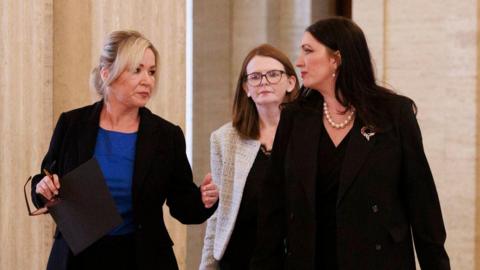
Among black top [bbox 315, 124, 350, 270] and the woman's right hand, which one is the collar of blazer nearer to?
the woman's right hand

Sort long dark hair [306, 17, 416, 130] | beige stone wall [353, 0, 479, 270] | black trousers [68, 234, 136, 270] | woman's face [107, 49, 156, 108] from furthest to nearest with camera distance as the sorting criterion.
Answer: beige stone wall [353, 0, 479, 270], woman's face [107, 49, 156, 108], black trousers [68, 234, 136, 270], long dark hair [306, 17, 416, 130]

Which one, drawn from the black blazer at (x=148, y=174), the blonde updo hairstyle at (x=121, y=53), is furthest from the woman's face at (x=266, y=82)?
the blonde updo hairstyle at (x=121, y=53)

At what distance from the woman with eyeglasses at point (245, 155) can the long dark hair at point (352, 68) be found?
111 centimetres

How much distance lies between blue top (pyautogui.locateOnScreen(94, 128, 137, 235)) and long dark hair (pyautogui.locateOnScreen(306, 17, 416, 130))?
1020 mm

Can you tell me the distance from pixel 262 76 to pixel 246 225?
2.77ft

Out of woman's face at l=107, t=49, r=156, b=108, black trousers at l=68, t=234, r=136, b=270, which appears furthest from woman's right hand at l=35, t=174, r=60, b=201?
woman's face at l=107, t=49, r=156, b=108

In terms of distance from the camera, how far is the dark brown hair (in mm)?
4566

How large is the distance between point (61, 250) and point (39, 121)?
1776 millimetres

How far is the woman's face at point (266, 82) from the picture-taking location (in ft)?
15.0

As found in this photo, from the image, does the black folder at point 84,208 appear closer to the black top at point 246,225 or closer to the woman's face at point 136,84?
the woman's face at point 136,84

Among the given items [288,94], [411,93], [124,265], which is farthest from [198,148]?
[124,265]

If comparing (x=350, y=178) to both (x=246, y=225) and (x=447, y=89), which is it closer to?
(x=246, y=225)

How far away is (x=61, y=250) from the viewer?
3.71 metres

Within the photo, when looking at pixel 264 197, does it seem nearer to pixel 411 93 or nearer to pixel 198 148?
pixel 411 93
